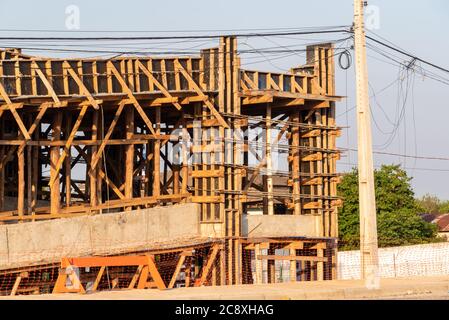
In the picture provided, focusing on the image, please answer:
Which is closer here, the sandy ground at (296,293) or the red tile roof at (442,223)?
the sandy ground at (296,293)

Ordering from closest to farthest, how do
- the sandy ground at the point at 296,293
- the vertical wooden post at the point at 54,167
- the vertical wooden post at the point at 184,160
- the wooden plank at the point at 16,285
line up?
the sandy ground at the point at 296,293
the wooden plank at the point at 16,285
the vertical wooden post at the point at 54,167
the vertical wooden post at the point at 184,160

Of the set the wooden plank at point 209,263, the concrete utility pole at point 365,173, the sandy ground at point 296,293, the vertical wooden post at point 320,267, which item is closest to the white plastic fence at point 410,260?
the vertical wooden post at point 320,267

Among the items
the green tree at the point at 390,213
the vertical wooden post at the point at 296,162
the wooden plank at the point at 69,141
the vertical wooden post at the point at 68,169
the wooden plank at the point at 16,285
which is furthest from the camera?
the green tree at the point at 390,213

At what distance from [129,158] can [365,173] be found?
1208 centimetres

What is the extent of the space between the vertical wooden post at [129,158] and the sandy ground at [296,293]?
30.2 ft

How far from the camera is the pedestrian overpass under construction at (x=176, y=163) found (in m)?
34.2

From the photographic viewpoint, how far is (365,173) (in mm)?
28062

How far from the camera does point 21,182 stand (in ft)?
115

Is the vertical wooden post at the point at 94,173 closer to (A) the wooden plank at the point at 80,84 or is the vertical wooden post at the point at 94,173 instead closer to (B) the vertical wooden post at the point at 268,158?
(A) the wooden plank at the point at 80,84

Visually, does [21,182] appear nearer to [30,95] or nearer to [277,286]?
[30,95]

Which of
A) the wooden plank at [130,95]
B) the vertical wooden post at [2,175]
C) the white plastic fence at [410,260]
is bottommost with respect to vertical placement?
the white plastic fence at [410,260]

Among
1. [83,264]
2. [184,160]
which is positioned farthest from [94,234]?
[83,264]

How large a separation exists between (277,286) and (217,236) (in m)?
6.88
